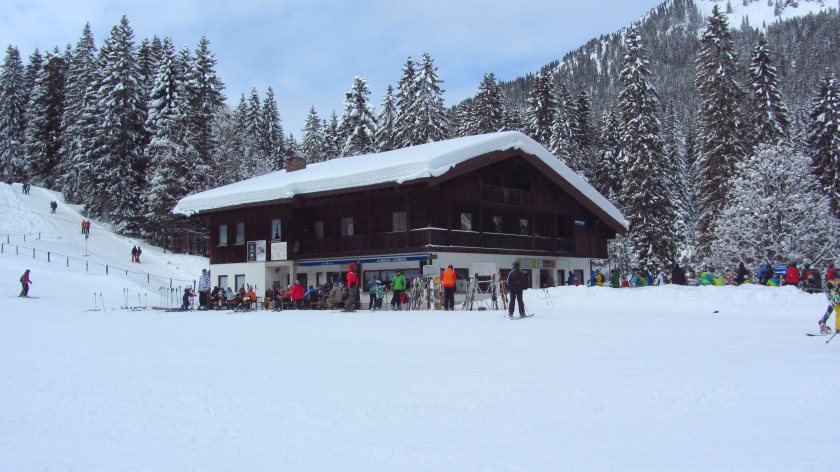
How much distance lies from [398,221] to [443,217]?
2.18 meters

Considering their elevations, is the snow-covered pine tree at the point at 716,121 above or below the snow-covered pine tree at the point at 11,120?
below

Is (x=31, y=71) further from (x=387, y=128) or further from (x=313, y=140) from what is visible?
(x=387, y=128)

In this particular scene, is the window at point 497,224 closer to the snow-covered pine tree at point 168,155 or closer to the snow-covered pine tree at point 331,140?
the snow-covered pine tree at point 168,155

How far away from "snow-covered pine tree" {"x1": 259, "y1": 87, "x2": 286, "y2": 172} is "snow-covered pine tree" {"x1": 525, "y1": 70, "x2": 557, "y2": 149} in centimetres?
2925

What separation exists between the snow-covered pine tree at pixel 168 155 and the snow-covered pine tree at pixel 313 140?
737 inches

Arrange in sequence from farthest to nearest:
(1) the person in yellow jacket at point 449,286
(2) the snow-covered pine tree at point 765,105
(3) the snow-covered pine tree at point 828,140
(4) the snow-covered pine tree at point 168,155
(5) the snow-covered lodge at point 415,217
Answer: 1. (4) the snow-covered pine tree at point 168,155
2. (2) the snow-covered pine tree at point 765,105
3. (3) the snow-covered pine tree at point 828,140
4. (5) the snow-covered lodge at point 415,217
5. (1) the person in yellow jacket at point 449,286

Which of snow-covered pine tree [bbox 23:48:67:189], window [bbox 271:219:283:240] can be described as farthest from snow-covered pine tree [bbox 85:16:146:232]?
window [bbox 271:219:283:240]

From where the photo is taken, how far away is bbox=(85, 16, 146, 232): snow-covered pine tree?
161 feet

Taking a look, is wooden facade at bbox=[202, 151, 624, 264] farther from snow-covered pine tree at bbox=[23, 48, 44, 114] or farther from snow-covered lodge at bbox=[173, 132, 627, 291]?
snow-covered pine tree at bbox=[23, 48, 44, 114]

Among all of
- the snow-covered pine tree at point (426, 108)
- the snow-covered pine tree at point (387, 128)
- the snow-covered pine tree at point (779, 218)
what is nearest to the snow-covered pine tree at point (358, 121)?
the snow-covered pine tree at point (387, 128)

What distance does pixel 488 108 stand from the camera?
49.3 meters

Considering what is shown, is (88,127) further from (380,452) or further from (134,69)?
(380,452)

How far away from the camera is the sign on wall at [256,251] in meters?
34.2

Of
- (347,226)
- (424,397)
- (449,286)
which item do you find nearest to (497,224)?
(347,226)
